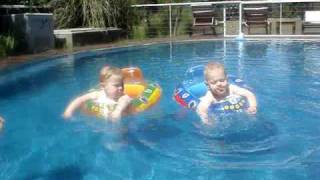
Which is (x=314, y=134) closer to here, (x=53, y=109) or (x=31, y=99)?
(x=53, y=109)

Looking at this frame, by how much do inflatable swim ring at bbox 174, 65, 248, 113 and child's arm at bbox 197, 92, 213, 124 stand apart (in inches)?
2.3

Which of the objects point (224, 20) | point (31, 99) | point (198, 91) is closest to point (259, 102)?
point (198, 91)

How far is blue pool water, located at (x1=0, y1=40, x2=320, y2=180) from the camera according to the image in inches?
180

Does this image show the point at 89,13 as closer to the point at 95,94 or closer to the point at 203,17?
the point at 203,17

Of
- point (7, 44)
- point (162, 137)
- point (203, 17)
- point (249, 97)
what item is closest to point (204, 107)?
point (249, 97)

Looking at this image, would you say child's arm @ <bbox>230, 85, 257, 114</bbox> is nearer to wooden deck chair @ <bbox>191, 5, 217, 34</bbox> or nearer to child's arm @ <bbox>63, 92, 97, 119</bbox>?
child's arm @ <bbox>63, 92, 97, 119</bbox>

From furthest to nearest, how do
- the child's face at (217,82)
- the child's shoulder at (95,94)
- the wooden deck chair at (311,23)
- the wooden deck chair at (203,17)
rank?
the wooden deck chair at (203,17), the wooden deck chair at (311,23), the child's shoulder at (95,94), the child's face at (217,82)

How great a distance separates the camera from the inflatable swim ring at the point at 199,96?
5.79 m

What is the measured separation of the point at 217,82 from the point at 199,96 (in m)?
0.68

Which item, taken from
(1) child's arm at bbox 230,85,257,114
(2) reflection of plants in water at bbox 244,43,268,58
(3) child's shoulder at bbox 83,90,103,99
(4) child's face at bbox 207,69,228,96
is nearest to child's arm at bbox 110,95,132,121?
(3) child's shoulder at bbox 83,90,103,99

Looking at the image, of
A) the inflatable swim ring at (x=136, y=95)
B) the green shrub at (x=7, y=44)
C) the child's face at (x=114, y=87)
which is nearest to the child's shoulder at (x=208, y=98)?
the inflatable swim ring at (x=136, y=95)

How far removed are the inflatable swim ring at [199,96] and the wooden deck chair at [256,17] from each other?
9.51m

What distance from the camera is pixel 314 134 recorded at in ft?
18.2

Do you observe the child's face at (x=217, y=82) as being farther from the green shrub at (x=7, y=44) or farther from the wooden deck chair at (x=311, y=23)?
the wooden deck chair at (x=311, y=23)
